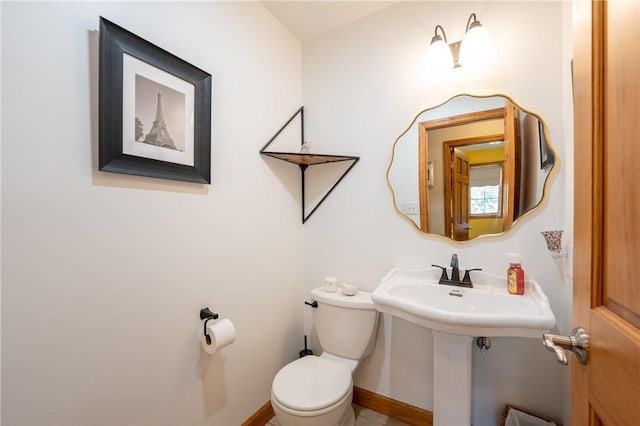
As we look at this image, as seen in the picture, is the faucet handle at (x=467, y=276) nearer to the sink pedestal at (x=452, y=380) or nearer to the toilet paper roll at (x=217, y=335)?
the sink pedestal at (x=452, y=380)

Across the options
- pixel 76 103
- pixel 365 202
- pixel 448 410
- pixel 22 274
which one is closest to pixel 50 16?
pixel 76 103

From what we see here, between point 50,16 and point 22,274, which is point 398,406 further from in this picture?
point 50,16

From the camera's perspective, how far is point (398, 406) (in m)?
1.58

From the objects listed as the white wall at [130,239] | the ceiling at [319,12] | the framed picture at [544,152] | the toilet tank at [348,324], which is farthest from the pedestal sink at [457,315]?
the ceiling at [319,12]

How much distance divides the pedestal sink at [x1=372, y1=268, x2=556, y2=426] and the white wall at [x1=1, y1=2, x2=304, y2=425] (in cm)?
80

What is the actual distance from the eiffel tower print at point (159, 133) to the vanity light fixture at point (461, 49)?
130 cm

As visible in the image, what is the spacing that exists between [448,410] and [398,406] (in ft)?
1.53

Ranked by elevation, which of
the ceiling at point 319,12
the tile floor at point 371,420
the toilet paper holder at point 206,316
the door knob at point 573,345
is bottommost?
the tile floor at point 371,420

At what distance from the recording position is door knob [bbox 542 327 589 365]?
0.53m

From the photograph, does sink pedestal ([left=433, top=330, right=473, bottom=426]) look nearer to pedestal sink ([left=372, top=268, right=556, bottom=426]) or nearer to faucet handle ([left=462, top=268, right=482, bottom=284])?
pedestal sink ([left=372, top=268, right=556, bottom=426])

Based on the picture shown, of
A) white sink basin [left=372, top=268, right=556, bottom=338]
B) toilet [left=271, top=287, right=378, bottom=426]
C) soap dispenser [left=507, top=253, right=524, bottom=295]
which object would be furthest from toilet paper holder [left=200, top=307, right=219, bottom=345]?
soap dispenser [left=507, top=253, right=524, bottom=295]

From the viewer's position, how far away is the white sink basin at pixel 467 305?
0.91 metres

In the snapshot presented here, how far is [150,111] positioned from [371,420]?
6.34ft

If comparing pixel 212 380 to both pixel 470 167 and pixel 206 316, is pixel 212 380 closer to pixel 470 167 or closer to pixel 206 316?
pixel 206 316
